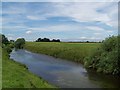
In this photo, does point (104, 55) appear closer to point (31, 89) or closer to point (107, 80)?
point (107, 80)

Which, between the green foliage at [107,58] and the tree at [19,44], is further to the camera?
the tree at [19,44]

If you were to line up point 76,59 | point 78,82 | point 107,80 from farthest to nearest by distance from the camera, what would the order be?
1. point 76,59
2. point 107,80
3. point 78,82

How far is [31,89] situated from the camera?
23484mm

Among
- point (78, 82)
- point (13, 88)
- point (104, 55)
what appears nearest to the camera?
point (13, 88)

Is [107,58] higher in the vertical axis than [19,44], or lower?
lower

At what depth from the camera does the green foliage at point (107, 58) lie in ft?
138

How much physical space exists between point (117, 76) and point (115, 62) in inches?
101

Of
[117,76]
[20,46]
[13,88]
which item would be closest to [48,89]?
[13,88]

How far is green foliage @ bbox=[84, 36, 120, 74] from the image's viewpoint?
42.0 metres

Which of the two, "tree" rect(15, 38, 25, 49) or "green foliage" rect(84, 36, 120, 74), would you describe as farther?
"tree" rect(15, 38, 25, 49)

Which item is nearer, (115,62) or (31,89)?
(31,89)

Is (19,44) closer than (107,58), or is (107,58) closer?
(107,58)

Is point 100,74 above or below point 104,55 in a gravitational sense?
below

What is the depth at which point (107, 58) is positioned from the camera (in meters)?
44.3
